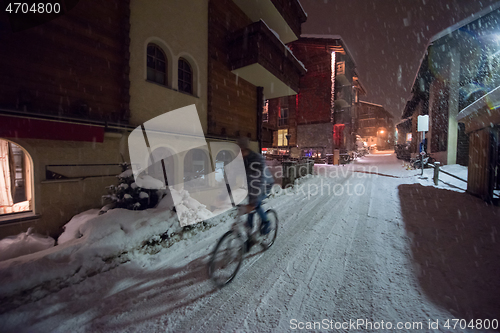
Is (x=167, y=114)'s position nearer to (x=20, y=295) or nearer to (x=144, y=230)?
(x=144, y=230)

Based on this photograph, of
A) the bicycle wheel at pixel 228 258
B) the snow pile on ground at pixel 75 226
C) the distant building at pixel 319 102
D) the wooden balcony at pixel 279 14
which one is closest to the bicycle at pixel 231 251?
the bicycle wheel at pixel 228 258

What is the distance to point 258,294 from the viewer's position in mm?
2846

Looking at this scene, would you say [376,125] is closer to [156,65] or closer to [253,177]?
[156,65]

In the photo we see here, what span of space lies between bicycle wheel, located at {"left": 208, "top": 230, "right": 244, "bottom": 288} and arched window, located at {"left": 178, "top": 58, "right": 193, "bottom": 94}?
6915 millimetres

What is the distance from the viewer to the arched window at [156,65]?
22.7ft

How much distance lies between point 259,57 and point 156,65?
4.43 metres

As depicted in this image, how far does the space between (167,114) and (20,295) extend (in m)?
5.83

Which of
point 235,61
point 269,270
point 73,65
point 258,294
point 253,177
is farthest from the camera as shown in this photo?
point 235,61

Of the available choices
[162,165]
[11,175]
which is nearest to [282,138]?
[162,165]

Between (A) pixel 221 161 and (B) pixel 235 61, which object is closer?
(B) pixel 235 61

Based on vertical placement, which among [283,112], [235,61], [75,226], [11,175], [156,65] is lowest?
[75,226]

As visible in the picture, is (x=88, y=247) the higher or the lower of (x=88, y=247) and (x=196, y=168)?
the lower

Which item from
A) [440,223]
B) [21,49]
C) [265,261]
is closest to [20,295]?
[265,261]

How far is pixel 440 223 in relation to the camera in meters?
5.10
